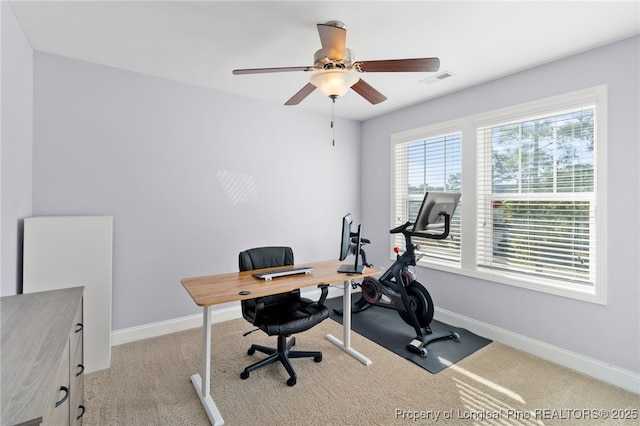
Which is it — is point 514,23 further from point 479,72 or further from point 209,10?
point 209,10

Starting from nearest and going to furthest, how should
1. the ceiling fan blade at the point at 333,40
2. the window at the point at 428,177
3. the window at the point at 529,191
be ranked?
the ceiling fan blade at the point at 333,40 → the window at the point at 529,191 → the window at the point at 428,177

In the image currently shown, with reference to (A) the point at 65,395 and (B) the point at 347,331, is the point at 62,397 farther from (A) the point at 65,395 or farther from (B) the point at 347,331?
(B) the point at 347,331

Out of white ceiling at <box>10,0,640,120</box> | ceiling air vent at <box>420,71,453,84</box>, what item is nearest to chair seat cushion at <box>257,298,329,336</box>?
white ceiling at <box>10,0,640,120</box>

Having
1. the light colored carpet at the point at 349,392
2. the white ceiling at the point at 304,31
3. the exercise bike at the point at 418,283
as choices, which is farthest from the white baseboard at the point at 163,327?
the white ceiling at the point at 304,31

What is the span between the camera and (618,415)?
198 cm

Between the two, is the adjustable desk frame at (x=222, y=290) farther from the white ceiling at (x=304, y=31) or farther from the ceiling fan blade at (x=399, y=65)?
the white ceiling at (x=304, y=31)

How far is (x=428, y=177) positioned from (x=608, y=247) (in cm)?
188

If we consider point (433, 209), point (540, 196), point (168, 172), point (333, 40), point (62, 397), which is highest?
point (333, 40)

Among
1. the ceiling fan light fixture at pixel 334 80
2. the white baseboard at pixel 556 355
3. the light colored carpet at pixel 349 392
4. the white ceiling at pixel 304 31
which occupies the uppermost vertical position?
the white ceiling at pixel 304 31

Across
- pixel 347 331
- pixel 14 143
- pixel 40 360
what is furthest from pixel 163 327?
pixel 40 360

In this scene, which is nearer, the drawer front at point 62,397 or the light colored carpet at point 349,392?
the drawer front at point 62,397

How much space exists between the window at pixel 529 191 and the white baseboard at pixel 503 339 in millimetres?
514

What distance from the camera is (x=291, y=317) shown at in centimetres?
230

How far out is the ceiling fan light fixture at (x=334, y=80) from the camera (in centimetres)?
204
